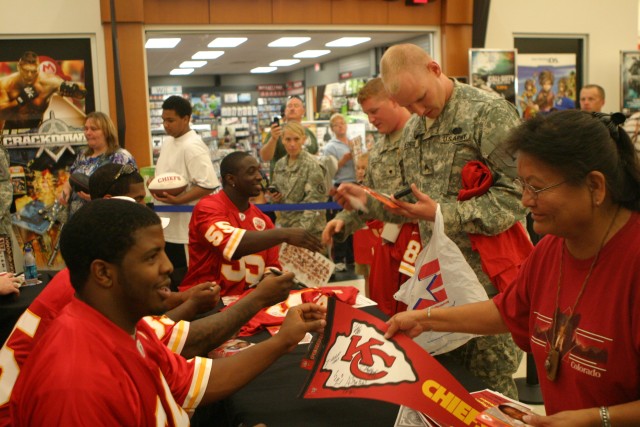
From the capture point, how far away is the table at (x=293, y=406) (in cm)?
176

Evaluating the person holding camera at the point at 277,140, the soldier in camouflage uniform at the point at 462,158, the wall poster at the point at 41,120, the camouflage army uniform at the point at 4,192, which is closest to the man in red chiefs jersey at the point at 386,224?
the soldier in camouflage uniform at the point at 462,158

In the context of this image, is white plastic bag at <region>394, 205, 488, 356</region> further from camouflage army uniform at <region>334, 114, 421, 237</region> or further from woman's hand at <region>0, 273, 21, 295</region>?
woman's hand at <region>0, 273, 21, 295</region>

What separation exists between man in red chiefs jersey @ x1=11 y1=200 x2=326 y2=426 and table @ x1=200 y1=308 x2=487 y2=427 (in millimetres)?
261

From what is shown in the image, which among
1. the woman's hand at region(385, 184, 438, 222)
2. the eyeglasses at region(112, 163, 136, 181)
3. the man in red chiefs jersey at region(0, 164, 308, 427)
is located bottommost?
the man in red chiefs jersey at region(0, 164, 308, 427)

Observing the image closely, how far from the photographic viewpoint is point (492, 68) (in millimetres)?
7547

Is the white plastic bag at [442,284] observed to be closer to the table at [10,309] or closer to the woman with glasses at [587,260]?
the woman with glasses at [587,260]

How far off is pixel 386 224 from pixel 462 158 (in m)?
1.09

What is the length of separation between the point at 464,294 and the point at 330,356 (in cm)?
73

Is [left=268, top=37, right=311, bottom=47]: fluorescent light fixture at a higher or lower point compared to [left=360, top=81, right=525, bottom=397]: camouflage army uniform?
higher

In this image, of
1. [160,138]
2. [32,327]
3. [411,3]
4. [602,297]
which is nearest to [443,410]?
[602,297]

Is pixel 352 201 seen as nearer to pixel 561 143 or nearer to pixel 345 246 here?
pixel 561 143

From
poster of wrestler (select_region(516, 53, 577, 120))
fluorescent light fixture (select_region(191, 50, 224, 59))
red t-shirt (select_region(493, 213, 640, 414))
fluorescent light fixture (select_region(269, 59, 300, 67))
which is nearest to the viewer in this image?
red t-shirt (select_region(493, 213, 640, 414))

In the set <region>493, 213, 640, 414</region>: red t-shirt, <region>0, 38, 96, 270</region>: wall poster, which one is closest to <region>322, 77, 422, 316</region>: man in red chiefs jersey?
<region>493, 213, 640, 414</region>: red t-shirt

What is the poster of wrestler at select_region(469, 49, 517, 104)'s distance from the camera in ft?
24.4
